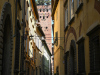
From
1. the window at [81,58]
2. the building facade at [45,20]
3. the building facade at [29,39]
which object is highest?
the building facade at [45,20]

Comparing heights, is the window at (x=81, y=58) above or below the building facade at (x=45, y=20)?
below

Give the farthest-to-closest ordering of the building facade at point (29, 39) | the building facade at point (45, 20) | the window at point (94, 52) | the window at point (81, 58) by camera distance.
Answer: the building facade at point (45, 20), the building facade at point (29, 39), the window at point (81, 58), the window at point (94, 52)

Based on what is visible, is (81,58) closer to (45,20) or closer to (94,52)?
(94,52)

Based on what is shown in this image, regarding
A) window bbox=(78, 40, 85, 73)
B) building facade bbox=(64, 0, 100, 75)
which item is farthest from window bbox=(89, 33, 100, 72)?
window bbox=(78, 40, 85, 73)

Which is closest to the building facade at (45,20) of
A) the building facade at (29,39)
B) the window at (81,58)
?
the building facade at (29,39)

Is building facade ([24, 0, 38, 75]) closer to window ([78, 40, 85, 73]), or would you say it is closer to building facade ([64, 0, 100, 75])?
window ([78, 40, 85, 73])

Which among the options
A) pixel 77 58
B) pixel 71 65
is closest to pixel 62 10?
pixel 71 65

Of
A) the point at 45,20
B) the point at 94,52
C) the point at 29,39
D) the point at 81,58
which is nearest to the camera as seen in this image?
the point at 94,52

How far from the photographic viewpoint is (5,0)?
8945mm

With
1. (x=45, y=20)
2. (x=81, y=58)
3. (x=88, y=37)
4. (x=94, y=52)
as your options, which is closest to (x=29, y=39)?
(x=81, y=58)

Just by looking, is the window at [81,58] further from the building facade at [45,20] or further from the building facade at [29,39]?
the building facade at [45,20]

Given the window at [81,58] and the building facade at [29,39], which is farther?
the building facade at [29,39]

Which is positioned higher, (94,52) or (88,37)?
(88,37)

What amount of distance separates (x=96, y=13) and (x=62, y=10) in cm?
1226
